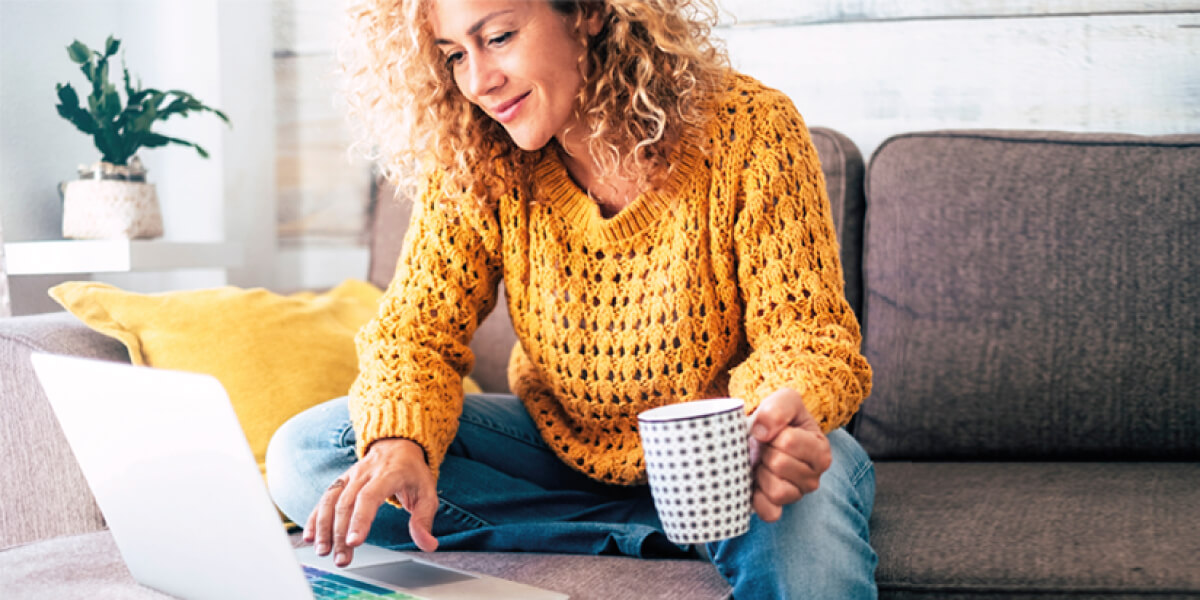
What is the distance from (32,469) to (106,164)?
1.94 feet

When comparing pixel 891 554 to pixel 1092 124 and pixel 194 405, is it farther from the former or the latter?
pixel 1092 124

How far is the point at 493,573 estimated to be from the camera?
0.90m

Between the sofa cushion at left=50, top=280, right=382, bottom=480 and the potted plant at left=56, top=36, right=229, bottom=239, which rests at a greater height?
the potted plant at left=56, top=36, right=229, bottom=239

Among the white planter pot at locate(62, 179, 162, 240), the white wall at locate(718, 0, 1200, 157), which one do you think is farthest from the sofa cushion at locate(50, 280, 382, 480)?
the white wall at locate(718, 0, 1200, 157)

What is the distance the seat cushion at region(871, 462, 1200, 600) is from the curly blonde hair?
48 cm

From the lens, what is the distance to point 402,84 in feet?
3.73

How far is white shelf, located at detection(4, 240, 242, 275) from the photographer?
4.49 feet

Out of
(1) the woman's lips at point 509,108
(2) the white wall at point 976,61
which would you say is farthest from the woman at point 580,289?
(2) the white wall at point 976,61

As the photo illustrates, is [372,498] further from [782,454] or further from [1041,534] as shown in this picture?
[1041,534]

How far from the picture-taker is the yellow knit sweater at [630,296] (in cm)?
94

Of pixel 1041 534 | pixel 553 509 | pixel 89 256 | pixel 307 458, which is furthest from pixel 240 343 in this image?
pixel 1041 534

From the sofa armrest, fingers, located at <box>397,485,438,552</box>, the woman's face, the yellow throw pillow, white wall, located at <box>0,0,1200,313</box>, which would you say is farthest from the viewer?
white wall, located at <box>0,0,1200,313</box>

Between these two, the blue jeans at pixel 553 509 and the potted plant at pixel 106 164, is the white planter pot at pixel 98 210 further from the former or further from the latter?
the blue jeans at pixel 553 509

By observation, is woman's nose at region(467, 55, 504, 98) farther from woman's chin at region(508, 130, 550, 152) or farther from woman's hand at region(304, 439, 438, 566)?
woman's hand at region(304, 439, 438, 566)
